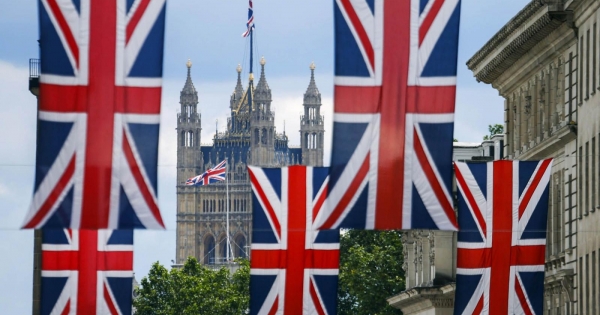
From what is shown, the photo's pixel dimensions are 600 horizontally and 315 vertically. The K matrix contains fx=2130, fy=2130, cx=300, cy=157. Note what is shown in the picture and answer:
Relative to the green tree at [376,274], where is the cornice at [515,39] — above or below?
above

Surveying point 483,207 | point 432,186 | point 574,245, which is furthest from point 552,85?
point 432,186

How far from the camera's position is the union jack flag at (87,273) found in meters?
46.8

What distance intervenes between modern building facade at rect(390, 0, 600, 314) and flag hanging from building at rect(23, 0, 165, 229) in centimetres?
2379

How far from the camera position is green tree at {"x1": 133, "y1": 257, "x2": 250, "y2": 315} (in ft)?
563

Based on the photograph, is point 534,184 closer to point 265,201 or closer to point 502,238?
point 502,238

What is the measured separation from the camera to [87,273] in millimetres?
47156

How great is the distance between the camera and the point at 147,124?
120 feet

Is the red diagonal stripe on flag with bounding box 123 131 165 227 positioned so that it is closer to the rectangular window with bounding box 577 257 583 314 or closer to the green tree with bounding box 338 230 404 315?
the rectangular window with bounding box 577 257 583 314

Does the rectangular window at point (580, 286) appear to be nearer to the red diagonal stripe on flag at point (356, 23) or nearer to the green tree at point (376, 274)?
the red diagonal stripe on flag at point (356, 23)

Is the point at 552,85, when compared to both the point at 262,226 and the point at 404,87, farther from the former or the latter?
the point at 404,87

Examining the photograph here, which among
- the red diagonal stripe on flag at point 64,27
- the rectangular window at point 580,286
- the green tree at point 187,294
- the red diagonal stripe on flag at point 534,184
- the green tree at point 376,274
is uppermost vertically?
the red diagonal stripe on flag at point 64,27

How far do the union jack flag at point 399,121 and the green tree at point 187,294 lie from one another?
13269 cm

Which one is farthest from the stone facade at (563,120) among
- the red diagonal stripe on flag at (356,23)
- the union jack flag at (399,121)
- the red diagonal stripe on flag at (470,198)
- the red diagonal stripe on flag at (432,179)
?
the red diagonal stripe on flag at (356,23)

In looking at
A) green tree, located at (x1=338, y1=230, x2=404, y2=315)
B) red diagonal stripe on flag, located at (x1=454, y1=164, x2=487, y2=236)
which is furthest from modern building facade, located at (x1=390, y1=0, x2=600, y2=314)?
green tree, located at (x1=338, y1=230, x2=404, y2=315)
